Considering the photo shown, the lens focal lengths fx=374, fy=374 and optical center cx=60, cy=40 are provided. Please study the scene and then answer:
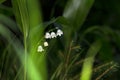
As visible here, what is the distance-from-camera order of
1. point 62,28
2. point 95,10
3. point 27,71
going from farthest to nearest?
1. point 95,10
2. point 62,28
3. point 27,71

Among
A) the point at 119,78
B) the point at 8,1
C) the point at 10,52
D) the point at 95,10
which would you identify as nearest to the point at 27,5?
the point at 10,52

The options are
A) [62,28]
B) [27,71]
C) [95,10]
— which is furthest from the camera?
[95,10]

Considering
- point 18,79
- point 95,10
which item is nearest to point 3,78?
point 18,79

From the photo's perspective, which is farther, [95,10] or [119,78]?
[95,10]

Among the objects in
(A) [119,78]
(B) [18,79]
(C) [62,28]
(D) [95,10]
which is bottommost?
(A) [119,78]

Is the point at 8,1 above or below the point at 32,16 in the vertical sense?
above

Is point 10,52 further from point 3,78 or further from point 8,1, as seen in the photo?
point 8,1

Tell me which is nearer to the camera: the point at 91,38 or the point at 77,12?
the point at 77,12
